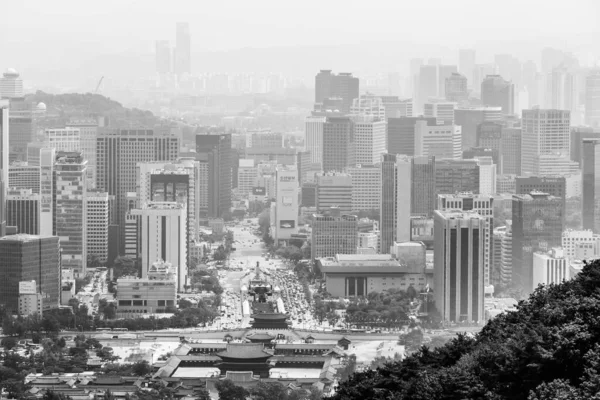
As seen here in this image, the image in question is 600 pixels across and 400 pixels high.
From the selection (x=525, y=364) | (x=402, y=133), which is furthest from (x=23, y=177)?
(x=525, y=364)

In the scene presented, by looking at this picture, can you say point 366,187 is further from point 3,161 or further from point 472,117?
point 472,117

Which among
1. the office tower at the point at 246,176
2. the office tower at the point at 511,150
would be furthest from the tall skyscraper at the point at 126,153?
the office tower at the point at 511,150

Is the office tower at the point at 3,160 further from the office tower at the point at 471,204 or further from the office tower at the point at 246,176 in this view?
the office tower at the point at 471,204

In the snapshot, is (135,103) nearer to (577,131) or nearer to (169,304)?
(577,131)

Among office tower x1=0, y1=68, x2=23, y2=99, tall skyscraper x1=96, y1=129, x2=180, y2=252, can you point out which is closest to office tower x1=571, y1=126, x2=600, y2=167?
tall skyscraper x1=96, y1=129, x2=180, y2=252

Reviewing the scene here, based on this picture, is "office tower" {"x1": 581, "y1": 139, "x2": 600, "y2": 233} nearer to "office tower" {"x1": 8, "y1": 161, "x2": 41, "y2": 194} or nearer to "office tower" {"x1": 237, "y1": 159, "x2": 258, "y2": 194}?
"office tower" {"x1": 237, "y1": 159, "x2": 258, "y2": 194}
